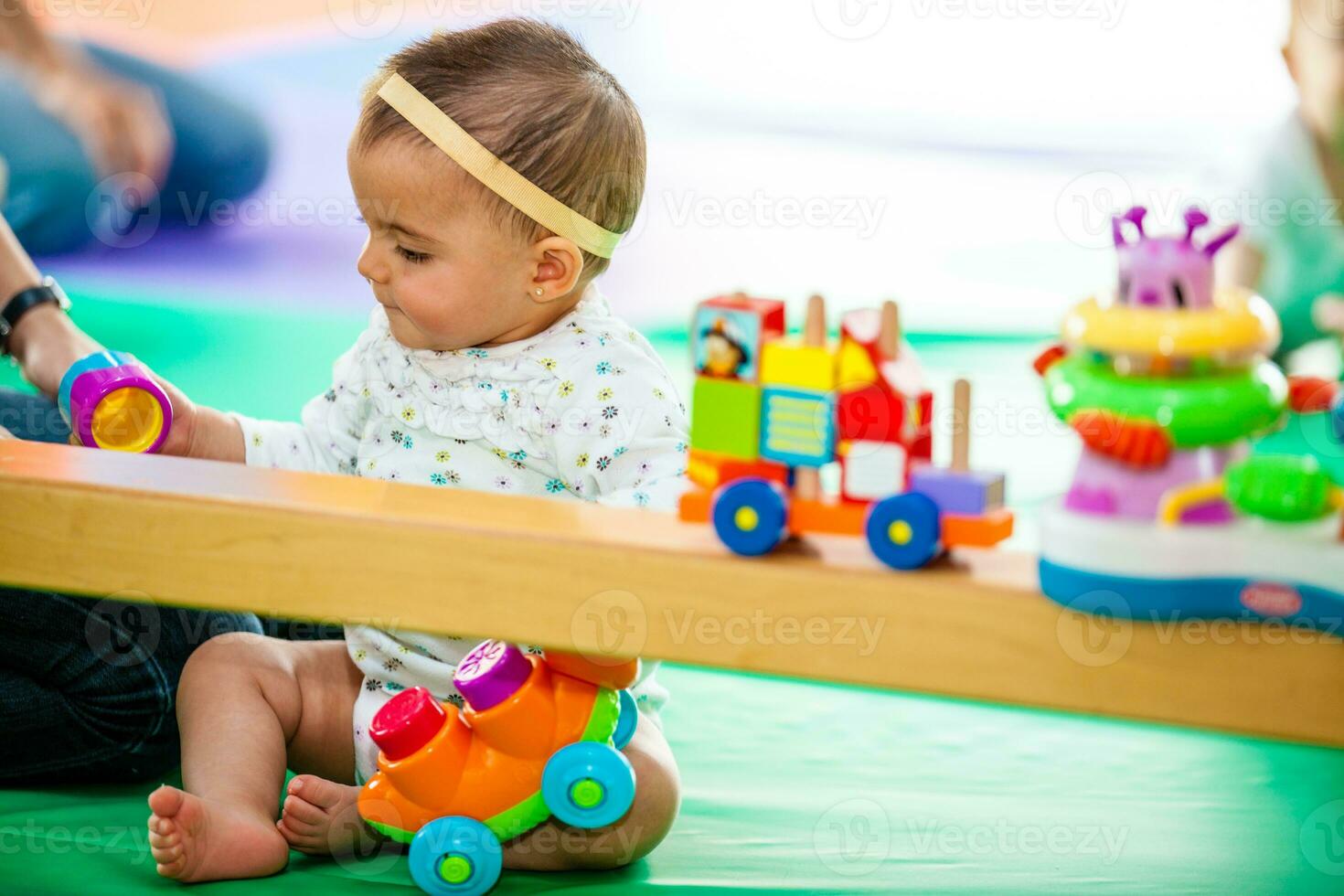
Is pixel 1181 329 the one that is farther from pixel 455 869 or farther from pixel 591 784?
pixel 455 869

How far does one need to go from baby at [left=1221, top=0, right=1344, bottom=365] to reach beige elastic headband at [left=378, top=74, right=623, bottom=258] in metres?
1.97

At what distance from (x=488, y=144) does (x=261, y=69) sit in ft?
10.2

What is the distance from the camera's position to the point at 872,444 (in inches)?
36.6

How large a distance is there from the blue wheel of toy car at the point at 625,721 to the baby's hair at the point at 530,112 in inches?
15.0

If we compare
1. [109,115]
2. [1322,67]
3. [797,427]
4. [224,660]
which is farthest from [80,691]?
[109,115]

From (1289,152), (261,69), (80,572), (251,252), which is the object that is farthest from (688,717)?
(261,69)

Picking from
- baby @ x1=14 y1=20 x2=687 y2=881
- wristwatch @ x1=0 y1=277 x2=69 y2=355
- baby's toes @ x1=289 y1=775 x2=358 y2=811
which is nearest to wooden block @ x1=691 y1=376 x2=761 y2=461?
baby @ x1=14 y1=20 x2=687 y2=881

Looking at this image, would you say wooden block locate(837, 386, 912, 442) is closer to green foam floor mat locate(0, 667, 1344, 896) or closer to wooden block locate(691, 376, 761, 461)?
wooden block locate(691, 376, 761, 461)

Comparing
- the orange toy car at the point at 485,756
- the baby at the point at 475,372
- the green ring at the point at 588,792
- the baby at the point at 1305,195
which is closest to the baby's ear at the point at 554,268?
the baby at the point at 475,372

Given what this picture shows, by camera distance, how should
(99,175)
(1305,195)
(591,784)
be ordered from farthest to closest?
(99,175) → (1305,195) → (591,784)

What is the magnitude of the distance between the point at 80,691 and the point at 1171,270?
3.16 feet

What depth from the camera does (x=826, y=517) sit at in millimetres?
960

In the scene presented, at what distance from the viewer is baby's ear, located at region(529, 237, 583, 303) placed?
50.8 inches

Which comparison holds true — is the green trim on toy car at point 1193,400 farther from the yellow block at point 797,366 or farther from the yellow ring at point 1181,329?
the yellow block at point 797,366
